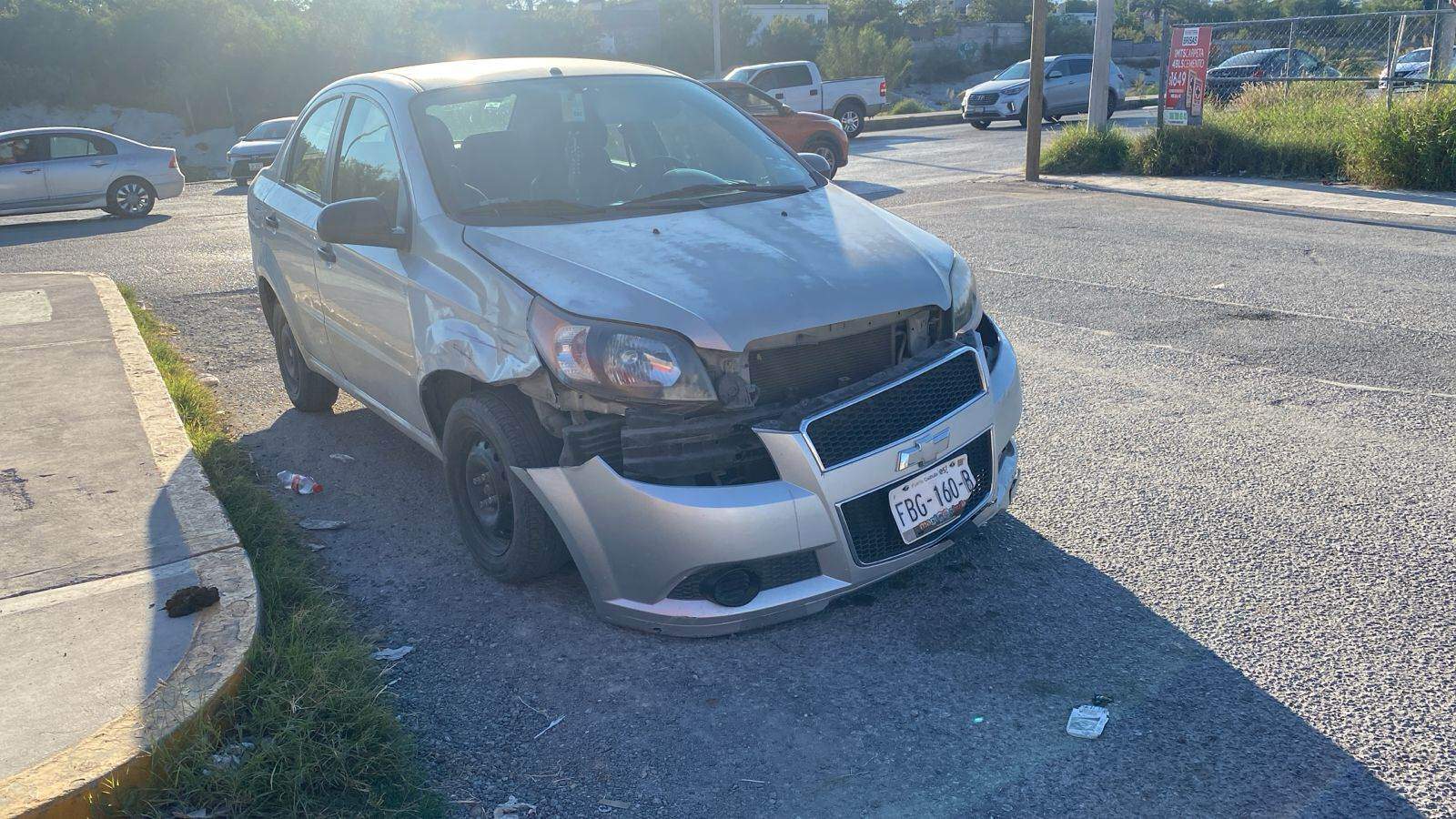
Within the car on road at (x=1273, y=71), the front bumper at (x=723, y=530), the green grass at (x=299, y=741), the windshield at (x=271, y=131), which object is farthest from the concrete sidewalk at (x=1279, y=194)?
the windshield at (x=271, y=131)

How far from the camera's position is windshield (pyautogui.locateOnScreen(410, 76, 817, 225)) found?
4.39 m

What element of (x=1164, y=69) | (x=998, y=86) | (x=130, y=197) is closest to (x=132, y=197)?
(x=130, y=197)

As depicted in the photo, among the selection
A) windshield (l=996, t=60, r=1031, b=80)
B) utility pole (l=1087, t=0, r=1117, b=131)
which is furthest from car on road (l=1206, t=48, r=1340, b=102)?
windshield (l=996, t=60, r=1031, b=80)

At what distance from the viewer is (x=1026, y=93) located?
89.9 ft

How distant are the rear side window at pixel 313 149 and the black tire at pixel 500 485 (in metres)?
1.91

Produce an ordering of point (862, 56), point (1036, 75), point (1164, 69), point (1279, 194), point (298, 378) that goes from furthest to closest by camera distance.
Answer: point (862, 56)
point (1164, 69)
point (1036, 75)
point (1279, 194)
point (298, 378)

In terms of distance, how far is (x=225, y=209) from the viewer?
19.0 m

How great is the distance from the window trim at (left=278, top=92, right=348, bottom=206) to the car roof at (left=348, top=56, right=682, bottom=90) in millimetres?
198

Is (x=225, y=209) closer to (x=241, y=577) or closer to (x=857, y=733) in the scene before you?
(x=241, y=577)

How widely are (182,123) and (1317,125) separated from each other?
35575mm

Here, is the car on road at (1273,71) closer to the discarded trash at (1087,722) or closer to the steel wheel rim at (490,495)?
the steel wheel rim at (490,495)

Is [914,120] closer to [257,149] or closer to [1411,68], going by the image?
[1411,68]

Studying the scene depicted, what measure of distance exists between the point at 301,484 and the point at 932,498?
9.99 feet

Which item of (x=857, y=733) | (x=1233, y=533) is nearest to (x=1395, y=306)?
(x=1233, y=533)
